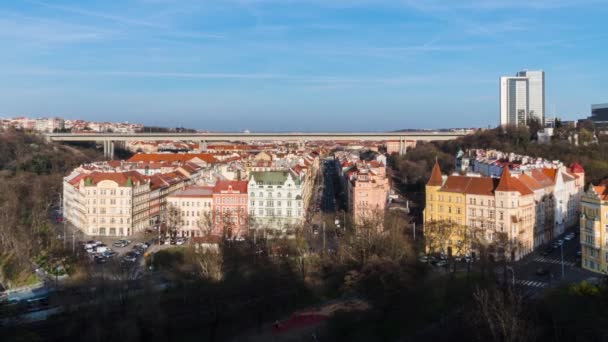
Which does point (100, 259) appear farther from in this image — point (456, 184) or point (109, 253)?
point (456, 184)

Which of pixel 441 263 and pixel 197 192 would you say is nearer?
pixel 441 263

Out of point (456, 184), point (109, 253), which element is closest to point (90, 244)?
point (109, 253)

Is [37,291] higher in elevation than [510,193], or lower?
lower

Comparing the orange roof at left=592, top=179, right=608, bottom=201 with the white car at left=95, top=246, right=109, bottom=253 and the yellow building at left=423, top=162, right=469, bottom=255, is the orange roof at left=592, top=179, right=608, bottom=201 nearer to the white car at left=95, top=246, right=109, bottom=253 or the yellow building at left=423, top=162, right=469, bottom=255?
the yellow building at left=423, top=162, right=469, bottom=255

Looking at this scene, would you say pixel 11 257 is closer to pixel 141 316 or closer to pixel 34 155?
pixel 141 316

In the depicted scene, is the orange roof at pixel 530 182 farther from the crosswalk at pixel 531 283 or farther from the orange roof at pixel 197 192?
the orange roof at pixel 197 192

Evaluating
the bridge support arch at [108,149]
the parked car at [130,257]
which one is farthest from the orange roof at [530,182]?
the bridge support arch at [108,149]

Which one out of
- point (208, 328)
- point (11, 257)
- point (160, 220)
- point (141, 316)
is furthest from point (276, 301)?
point (160, 220)

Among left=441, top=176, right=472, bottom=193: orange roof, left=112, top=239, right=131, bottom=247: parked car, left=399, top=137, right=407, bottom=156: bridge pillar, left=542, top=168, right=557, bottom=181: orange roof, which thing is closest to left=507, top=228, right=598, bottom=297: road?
left=441, top=176, right=472, bottom=193: orange roof
